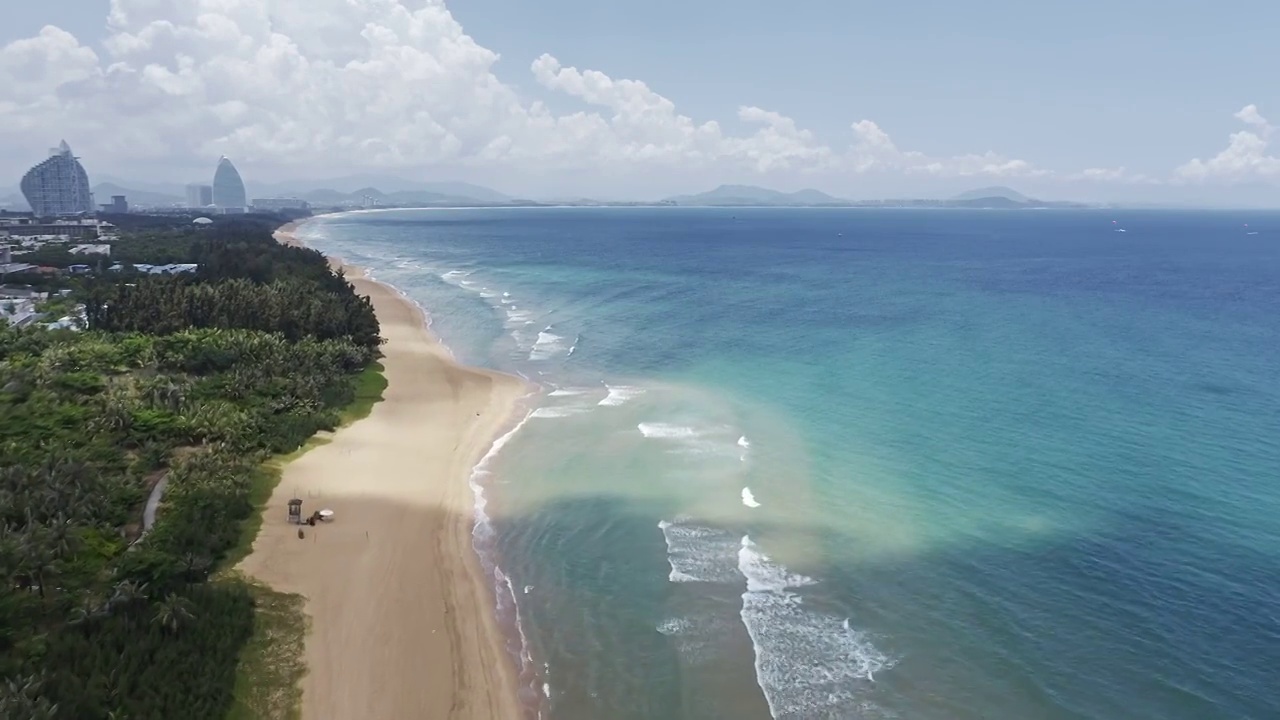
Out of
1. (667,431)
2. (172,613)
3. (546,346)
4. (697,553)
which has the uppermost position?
(546,346)

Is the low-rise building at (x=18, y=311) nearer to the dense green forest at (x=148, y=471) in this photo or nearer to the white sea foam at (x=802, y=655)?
the dense green forest at (x=148, y=471)

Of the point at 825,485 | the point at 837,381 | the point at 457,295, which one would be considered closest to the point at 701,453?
the point at 825,485

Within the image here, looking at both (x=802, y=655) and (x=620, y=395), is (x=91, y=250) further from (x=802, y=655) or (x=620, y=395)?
(x=802, y=655)

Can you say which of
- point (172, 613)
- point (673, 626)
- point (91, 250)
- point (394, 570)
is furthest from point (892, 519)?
point (91, 250)

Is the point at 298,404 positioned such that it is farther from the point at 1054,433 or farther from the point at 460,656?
the point at 1054,433

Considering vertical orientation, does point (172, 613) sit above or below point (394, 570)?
above

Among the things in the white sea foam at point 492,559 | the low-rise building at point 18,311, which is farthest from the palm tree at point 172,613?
the low-rise building at point 18,311
